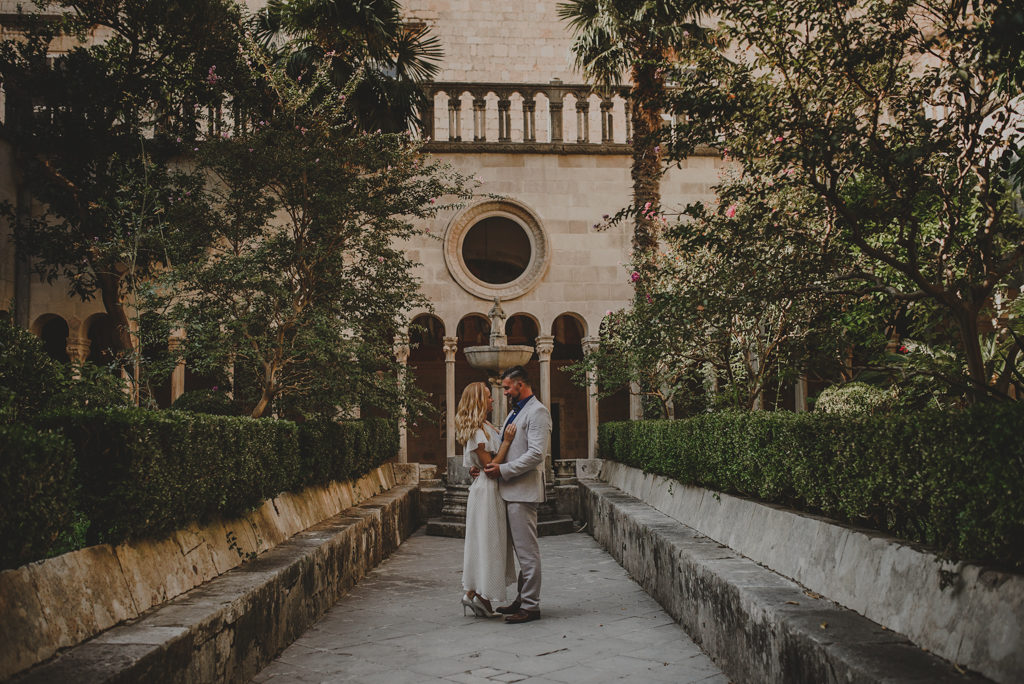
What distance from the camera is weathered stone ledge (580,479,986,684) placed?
270 centimetres

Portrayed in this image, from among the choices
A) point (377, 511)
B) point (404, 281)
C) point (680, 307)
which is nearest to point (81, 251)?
point (404, 281)

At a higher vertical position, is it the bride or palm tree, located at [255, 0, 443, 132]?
palm tree, located at [255, 0, 443, 132]

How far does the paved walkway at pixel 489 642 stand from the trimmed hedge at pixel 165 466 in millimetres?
945

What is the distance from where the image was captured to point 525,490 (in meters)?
5.85

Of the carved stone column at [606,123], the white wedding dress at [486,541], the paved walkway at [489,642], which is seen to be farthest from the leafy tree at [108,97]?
the carved stone column at [606,123]

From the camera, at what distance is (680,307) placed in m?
4.94

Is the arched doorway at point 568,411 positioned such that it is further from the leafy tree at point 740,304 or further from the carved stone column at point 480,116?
the leafy tree at point 740,304

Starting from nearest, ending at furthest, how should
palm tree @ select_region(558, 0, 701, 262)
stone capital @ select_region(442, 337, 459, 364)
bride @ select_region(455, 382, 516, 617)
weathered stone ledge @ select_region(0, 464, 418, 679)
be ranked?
weathered stone ledge @ select_region(0, 464, 418, 679)
bride @ select_region(455, 382, 516, 617)
palm tree @ select_region(558, 0, 701, 262)
stone capital @ select_region(442, 337, 459, 364)

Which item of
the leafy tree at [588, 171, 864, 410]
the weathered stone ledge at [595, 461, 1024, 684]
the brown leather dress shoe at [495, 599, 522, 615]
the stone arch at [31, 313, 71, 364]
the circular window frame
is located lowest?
the brown leather dress shoe at [495, 599, 522, 615]

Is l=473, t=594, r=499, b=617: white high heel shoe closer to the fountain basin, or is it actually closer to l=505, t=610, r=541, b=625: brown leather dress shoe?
l=505, t=610, r=541, b=625: brown leather dress shoe

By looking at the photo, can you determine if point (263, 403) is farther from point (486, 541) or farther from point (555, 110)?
point (555, 110)

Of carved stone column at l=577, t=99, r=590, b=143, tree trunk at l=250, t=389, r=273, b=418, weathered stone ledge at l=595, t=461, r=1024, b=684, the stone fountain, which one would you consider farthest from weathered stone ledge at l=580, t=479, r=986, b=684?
carved stone column at l=577, t=99, r=590, b=143

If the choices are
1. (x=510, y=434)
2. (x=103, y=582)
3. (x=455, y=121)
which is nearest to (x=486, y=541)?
(x=510, y=434)

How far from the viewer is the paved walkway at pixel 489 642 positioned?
4371 millimetres
